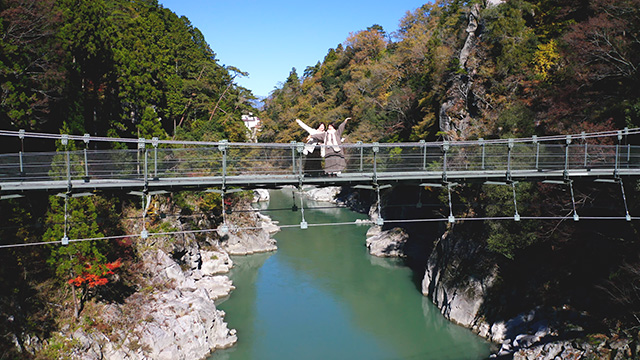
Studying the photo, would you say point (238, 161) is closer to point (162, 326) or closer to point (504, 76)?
point (162, 326)

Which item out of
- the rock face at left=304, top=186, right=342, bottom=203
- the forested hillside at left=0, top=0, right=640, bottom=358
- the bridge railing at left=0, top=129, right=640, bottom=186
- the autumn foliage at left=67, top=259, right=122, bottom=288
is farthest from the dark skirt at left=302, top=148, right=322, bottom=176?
the rock face at left=304, top=186, right=342, bottom=203

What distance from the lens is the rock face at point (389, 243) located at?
877 inches

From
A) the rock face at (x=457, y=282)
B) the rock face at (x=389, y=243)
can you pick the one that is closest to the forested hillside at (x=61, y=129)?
the rock face at (x=389, y=243)

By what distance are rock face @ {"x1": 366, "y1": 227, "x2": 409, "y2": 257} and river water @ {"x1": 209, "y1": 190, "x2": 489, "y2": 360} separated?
500 mm

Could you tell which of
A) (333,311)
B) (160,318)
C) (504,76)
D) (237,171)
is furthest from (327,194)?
(237,171)

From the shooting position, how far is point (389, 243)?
74.2 ft

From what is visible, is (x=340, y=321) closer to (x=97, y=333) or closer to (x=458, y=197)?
(x=458, y=197)

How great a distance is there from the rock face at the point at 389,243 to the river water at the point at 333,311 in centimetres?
50

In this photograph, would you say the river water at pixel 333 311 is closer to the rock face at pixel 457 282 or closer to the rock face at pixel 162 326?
the rock face at pixel 457 282

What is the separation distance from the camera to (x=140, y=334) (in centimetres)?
1228

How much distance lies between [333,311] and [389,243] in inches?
280

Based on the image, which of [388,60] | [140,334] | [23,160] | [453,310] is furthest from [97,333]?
[388,60]

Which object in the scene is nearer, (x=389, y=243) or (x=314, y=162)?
(x=314, y=162)

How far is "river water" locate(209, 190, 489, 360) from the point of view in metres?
13.6
